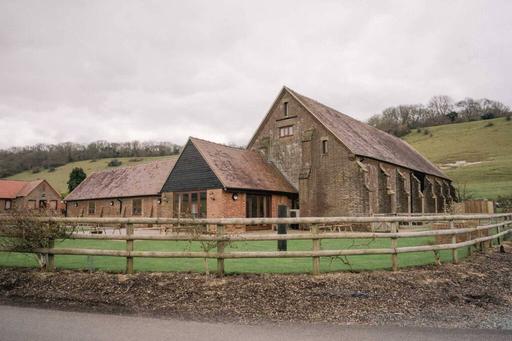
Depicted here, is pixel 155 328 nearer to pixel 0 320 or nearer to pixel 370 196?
pixel 0 320

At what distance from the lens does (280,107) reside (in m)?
31.1

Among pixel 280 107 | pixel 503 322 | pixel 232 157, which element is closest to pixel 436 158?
pixel 280 107

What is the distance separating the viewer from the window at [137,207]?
3469 centimetres

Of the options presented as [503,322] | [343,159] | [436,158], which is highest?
[436,158]

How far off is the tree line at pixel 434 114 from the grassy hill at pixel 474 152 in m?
6.67

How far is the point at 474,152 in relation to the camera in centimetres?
6944

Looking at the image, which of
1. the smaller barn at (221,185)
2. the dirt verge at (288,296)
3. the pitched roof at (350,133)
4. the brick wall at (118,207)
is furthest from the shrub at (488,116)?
the dirt verge at (288,296)

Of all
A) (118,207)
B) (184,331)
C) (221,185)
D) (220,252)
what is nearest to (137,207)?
(118,207)

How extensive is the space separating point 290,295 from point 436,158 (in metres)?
72.0

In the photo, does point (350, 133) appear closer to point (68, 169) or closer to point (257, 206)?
point (257, 206)

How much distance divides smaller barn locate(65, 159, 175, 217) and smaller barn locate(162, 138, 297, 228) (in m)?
5.43

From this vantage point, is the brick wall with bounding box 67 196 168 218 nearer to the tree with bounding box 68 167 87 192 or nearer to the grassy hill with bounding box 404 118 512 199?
the tree with bounding box 68 167 87 192

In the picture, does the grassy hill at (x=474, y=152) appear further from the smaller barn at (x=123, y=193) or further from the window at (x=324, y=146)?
Result: the smaller barn at (x=123, y=193)

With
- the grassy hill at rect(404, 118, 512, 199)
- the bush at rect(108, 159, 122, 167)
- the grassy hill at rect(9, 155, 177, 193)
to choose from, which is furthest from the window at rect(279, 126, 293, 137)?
the bush at rect(108, 159, 122, 167)
